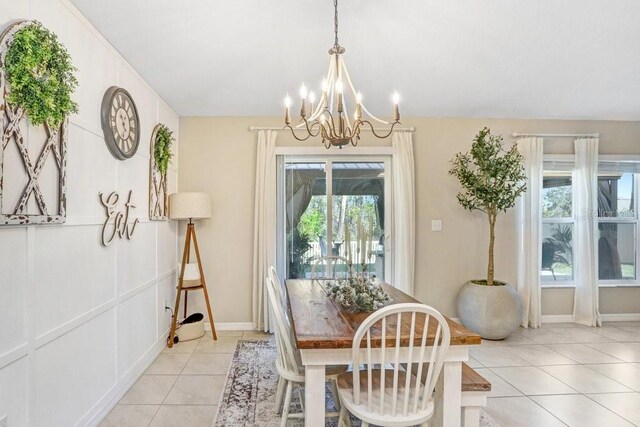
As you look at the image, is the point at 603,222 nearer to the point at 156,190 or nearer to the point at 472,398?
the point at 472,398

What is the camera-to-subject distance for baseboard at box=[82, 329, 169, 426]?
2.16 metres

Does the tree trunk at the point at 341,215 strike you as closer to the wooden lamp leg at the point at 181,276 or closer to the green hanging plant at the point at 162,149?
the wooden lamp leg at the point at 181,276

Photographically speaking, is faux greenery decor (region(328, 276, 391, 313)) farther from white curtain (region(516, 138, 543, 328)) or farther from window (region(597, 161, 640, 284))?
window (region(597, 161, 640, 284))

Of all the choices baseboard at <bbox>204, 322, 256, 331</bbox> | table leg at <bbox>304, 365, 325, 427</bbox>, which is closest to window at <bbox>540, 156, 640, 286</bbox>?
baseboard at <bbox>204, 322, 256, 331</bbox>

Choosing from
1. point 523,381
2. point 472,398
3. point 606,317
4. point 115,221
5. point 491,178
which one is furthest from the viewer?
point 606,317

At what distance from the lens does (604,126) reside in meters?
4.39

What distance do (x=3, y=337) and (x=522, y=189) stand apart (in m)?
4.24

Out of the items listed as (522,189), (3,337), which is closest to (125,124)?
(3,337)

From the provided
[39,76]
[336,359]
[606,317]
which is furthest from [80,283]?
[606,317]

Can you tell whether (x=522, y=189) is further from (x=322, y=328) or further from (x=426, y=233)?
(x=322, y=328)

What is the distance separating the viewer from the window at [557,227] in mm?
4438

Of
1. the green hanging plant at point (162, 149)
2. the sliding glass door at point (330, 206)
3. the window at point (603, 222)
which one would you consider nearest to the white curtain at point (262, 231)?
the sliding glass door at point (330, 206)

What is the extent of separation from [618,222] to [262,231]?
447 cm

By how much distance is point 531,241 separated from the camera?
4.15 meters
